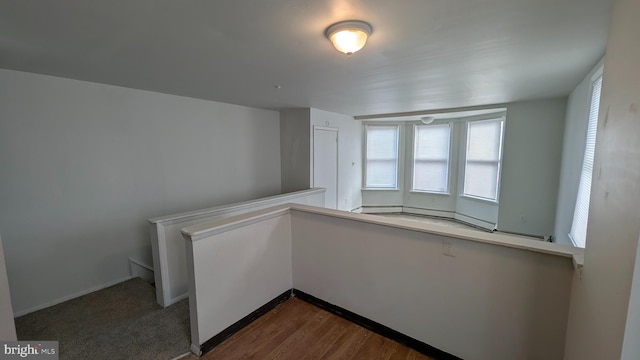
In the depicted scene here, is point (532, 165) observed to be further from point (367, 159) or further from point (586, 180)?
point (367, 159)

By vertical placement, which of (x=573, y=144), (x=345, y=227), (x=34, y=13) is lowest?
(x=345, y=227)

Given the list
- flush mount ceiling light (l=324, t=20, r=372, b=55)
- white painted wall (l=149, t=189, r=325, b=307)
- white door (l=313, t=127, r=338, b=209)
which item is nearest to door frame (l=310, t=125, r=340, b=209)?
white door (l=313, t=127, r=338, b=209)

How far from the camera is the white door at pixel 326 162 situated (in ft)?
15.6

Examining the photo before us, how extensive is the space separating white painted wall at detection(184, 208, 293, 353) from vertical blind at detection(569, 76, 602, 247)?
285cm

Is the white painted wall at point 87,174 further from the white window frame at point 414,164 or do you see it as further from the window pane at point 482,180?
the window pane at point 482,180

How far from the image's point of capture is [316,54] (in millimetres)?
2031

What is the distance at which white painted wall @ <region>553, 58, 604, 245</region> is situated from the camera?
273 cm

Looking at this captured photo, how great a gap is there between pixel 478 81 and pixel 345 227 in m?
2.29

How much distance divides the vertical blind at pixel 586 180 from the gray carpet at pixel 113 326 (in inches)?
147

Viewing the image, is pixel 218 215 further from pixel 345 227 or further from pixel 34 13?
pixel 34 13

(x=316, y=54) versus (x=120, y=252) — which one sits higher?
(x=316, y=54)

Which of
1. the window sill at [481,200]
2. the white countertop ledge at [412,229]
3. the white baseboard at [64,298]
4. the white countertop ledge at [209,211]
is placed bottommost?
the white baseboard at [64,298]

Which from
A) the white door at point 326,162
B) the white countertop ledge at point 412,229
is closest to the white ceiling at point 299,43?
the white countertop ledge at point 412,229

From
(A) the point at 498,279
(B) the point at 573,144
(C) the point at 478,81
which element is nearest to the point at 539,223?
(B) the point at 573,144
